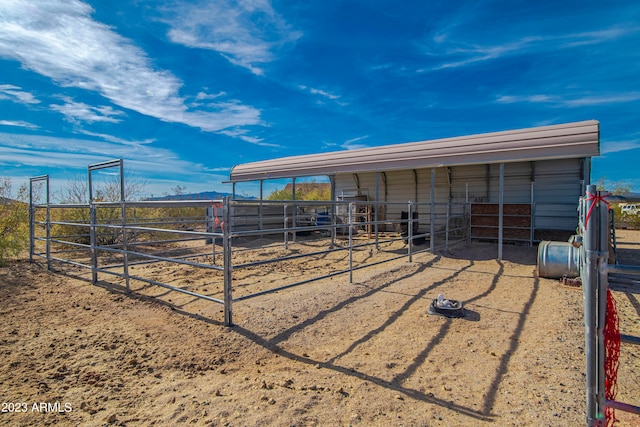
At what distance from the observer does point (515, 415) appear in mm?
2066

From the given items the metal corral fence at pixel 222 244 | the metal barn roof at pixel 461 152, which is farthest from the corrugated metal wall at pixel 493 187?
the metal barn roof at pixel 461 152

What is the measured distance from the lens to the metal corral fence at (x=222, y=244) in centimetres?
406

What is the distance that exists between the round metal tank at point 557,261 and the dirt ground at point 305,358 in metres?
0.70

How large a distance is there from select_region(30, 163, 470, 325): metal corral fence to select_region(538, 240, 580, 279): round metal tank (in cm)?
217

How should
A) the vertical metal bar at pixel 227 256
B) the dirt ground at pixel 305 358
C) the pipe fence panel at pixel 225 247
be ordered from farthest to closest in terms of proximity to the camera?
the pipe fence panel at pixel 225 247 → the vertical metal bar at pixel 227 256 → the dirt ground at pixel 305 358

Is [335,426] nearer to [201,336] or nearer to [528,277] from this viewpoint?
[201,336]

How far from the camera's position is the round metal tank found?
535cm

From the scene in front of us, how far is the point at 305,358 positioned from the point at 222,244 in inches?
258

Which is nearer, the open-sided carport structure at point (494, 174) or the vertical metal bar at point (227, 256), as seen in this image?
the vertical metal bar at point (227, 256)

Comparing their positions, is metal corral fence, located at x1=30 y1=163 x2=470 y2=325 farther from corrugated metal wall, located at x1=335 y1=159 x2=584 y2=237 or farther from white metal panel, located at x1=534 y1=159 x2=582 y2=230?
white metal panel, located at x1=534 y1=159 x2=582 y2=230

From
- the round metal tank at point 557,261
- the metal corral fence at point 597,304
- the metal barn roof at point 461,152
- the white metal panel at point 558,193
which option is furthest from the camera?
the white metal panel at point 558,193

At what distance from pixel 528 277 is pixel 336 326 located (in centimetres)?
402

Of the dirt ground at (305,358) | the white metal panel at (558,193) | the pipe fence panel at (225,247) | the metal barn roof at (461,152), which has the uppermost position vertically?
the metal barn roof at (461,152)

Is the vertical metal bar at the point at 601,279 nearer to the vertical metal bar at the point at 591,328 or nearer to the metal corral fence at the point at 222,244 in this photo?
the vertical metal bar at the point at 591,328
